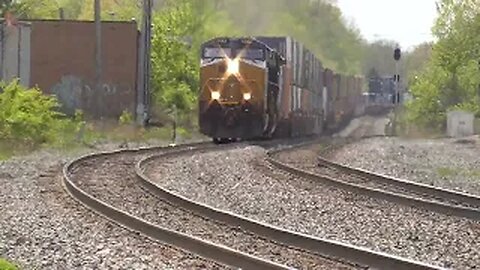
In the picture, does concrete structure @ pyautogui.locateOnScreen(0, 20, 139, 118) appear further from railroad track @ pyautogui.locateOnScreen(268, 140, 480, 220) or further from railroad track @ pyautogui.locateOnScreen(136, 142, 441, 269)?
railroad track @ pyautogui.locateOnScreen(136, 142, 441, 269)

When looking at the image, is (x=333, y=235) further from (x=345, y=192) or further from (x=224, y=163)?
(x=224, y=163)

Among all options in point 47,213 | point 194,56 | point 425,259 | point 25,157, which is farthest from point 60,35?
point 425,259

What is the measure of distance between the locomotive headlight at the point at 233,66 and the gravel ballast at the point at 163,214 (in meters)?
9.13

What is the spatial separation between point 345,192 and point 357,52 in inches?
3697

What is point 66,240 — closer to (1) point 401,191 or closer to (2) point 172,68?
(1) point 401,191

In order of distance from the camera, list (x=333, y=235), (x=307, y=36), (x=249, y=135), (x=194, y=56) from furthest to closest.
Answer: (x=307, y=36), (x=194, y=56), (x=249, y=135), (x=333, y=235)

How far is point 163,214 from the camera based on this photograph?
12273 millimetres

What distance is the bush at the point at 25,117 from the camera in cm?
2594

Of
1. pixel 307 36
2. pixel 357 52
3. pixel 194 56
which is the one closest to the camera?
pixel 194 56

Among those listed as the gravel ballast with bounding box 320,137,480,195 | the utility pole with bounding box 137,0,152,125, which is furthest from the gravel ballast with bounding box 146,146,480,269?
the utility pole with bounding box 137,0,152,125

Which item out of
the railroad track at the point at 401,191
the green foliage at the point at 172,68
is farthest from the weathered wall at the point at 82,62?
the railroad track at the point at 401,191

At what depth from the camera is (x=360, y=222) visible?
459 inches

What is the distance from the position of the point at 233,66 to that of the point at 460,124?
76.6 ft

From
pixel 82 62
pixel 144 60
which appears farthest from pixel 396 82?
pixel 144 60
